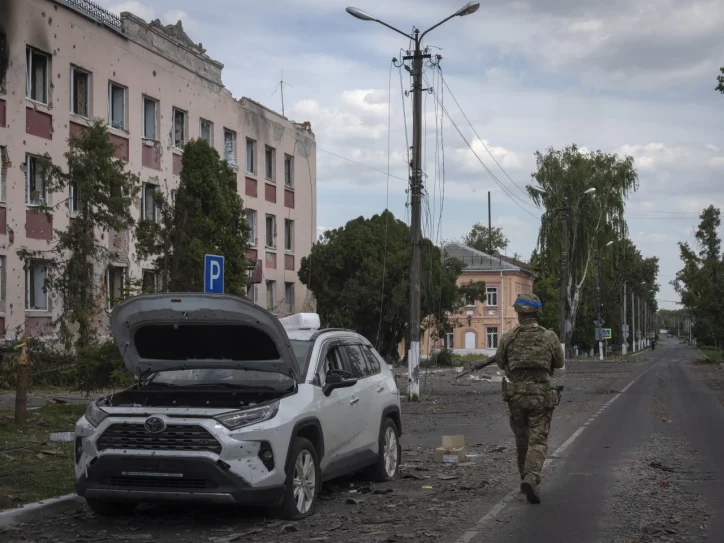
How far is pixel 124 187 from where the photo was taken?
61.8 feet

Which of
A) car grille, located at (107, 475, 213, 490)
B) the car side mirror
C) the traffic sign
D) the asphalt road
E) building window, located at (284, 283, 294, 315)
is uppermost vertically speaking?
building window, located at (284, 283, 294, 315)

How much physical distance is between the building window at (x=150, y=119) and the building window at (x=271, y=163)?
8.63 m

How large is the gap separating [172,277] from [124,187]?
187 centimetres

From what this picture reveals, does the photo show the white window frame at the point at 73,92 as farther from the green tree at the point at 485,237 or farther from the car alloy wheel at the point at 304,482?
the green tree at the point at 485,237

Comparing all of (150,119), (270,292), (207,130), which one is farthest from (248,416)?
(270,292)

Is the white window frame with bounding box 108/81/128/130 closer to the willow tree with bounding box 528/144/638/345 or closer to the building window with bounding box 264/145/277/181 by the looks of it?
the building window with bounding box 264/145/277/181

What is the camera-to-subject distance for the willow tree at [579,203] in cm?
6575

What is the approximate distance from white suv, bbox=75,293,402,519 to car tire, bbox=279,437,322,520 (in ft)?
0.04

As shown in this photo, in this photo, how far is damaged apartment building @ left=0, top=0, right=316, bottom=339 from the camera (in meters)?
27.1

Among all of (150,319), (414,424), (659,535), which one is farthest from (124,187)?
(659,535)

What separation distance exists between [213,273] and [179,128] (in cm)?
2184

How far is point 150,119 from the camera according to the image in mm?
34281

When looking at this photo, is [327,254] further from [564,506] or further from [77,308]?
[564,506]

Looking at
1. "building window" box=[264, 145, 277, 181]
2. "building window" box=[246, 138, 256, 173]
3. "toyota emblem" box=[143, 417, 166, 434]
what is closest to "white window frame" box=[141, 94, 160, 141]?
"building window" box=[246, 138, 256, 173]
